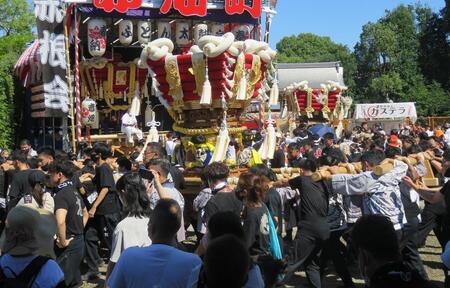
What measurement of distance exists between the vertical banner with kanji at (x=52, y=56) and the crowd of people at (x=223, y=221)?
6.83m

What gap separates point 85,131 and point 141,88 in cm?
236

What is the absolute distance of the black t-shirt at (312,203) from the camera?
5.94 metres

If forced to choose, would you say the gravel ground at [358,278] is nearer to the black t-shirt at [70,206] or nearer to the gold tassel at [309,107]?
the black t-shirt at [70,206]

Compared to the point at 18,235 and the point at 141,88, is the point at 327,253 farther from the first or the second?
the point at 141,88

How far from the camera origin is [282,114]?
22.2m

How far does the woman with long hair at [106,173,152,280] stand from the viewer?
4.30 meters

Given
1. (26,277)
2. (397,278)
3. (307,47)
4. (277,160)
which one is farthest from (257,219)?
(307,47)

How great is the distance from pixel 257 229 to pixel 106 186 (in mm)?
2848

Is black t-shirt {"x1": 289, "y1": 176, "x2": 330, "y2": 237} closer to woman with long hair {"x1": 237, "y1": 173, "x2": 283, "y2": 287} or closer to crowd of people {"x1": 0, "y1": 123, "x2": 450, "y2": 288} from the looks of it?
crowd of people {"x1": 0, "y1": 123, "x2": 450, "y2": 288}


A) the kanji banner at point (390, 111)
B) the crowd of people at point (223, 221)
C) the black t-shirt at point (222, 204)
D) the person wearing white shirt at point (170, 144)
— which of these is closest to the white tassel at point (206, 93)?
the crowd of people at point (223, 221)

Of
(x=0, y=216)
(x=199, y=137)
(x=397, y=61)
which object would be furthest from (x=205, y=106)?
(x=397, y=61)

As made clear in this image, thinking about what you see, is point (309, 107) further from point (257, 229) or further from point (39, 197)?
point (257, 229)

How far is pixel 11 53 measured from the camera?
28.6 m

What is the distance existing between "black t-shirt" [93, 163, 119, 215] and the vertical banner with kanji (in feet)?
28.8
